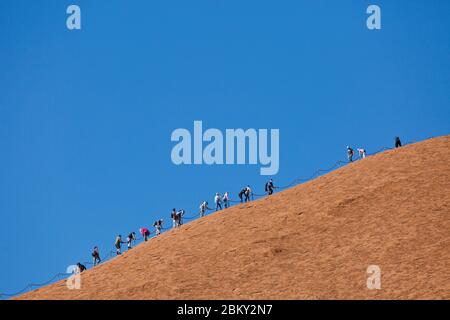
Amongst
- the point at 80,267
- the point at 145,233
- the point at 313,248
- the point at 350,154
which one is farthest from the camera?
the point at 350,154

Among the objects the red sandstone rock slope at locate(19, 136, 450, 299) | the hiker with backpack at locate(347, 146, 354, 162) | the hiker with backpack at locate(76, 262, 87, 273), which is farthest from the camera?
the hiker with backpack at locate(347, 146, 354, 162)

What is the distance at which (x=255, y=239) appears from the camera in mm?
44500

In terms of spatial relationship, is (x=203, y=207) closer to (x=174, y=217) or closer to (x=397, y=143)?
(x=174, y=217)

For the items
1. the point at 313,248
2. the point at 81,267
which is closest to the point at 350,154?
the point at 313,248

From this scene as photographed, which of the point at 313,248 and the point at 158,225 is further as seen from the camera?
the point at 158,225

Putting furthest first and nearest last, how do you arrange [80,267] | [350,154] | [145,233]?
[350,154], [145,233], [80,267]

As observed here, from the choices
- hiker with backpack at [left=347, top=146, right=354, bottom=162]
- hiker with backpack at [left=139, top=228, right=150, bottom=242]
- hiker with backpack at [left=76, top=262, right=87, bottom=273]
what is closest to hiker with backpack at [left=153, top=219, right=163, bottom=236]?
hiker with backpack at [left=139, top=228, right=150, bottom=242]

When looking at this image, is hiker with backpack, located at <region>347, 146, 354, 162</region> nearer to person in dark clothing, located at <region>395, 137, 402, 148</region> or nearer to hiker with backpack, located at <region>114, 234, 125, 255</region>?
person in dark clothing, located at <region>395, 137, 402, 148</region>

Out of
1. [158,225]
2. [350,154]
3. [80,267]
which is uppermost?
[350,154]

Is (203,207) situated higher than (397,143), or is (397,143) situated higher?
(397,143)

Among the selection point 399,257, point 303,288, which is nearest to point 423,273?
point 399,257

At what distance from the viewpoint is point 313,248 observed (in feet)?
138

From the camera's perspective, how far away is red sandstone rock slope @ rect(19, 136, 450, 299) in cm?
3806
